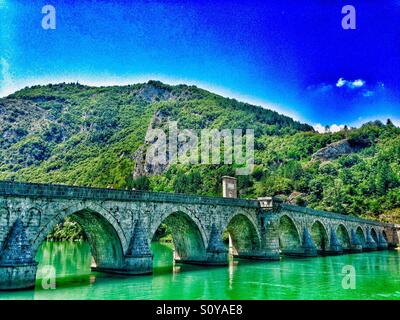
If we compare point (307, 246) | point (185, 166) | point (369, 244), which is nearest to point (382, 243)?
point (369, 244)

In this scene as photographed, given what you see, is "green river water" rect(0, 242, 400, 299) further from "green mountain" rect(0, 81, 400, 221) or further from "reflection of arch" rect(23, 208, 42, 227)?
"green mountain" rect(0, 81, 400, 221)

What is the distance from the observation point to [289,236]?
40.2 m

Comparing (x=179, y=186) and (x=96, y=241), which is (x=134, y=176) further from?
(x=96, y=241)

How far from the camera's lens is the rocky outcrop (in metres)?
107

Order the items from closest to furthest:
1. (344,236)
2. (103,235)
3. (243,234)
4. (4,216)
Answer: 1. (4,216)
2. (103,235)
3. (243,234)
4. (344,236)

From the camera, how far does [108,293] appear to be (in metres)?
17.5

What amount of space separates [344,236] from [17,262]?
4373cm

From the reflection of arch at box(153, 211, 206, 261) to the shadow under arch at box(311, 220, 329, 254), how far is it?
20.5 metres
